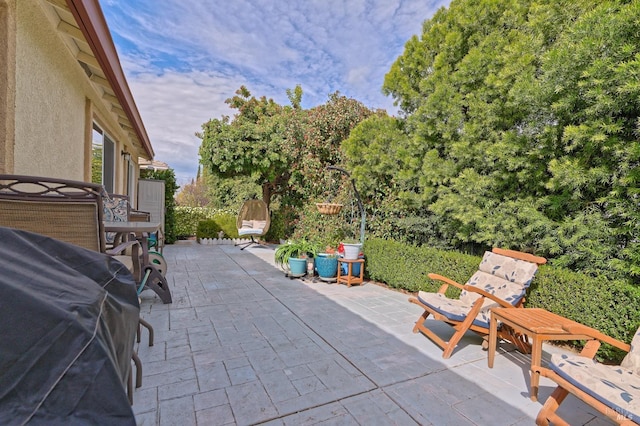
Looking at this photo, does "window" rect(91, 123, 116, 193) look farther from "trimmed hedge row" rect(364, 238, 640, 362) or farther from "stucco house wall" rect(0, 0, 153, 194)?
"trimmed hedge row" rect(364, 238, 640, 362)

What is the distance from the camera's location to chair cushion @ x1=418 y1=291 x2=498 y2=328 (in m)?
2.81

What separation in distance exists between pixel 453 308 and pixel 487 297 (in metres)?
0.33

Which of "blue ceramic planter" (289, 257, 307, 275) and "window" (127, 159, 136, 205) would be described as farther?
"window" (127, 159, 136, 205)

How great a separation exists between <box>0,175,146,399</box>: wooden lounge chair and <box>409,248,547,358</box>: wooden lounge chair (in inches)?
95.8

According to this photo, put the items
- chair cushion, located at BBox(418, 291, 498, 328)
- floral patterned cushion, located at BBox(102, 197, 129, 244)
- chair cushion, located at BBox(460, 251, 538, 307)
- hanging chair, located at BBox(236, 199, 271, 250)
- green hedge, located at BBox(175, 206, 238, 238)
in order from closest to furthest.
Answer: chair cushion, located at BBox(418, 291, 498, 328), chair cushion, located at BBox(460, 251, 538, 307), floral patterned cushion, located at BBox(102, 197, 129, 244), hanging chair, located at BBox(236, 199, 271, 250), green hedge, located at BBox(175, 206, 238, 238)

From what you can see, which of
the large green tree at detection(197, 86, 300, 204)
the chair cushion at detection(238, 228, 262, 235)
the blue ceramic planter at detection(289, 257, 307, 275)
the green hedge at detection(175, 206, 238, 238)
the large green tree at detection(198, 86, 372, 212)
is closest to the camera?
the blue ceramic planter at detection(289, 257, 307, 275)


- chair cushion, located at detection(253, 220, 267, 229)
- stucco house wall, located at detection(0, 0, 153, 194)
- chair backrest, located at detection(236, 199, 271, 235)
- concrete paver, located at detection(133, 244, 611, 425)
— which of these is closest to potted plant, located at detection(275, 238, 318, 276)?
concrete paver, located at detection(133, 244, 611, 425)

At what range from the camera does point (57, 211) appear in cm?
188

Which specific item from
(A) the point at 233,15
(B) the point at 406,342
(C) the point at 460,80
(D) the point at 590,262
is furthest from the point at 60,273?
(A) the point at 233,15

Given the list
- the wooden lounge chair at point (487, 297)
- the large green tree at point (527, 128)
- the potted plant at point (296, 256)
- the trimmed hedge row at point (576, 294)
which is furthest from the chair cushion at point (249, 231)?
the wooden lounge chair at point (487, 297)

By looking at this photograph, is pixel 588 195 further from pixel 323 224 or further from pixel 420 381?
pixel 323 224

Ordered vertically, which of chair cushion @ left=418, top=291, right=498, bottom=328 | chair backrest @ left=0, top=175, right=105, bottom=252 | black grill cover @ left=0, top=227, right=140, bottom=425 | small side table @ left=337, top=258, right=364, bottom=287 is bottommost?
small side table @ left=337, top=258, right=364, bottom=287

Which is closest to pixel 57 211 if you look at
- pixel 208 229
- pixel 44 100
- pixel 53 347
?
pixel 53 347

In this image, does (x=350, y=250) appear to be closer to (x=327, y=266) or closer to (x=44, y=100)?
(x=327, y=266)
